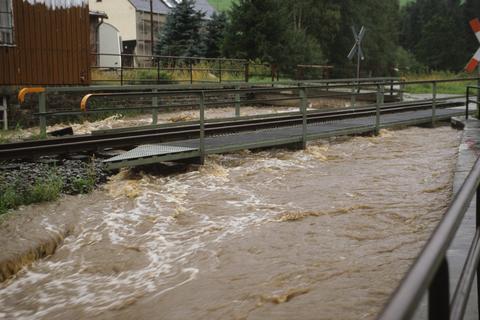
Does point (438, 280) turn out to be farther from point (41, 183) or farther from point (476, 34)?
point (476, 34)

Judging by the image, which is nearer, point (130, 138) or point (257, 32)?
point (130, 138)

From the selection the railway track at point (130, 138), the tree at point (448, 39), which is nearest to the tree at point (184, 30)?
the railway track at point (130, 138)

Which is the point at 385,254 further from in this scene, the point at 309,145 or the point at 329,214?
the point at 309,145

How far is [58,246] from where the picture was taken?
6.12 m

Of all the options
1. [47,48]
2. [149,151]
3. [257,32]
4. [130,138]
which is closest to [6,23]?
[47,48]

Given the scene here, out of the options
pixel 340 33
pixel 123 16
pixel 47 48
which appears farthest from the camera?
pixel 340 33

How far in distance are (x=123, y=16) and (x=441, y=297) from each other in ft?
166

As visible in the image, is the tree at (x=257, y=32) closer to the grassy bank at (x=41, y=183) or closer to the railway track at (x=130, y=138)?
the railway track at (x=130, y=138)

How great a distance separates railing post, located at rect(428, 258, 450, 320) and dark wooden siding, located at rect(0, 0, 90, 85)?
16.3m

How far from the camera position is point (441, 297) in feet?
4.89

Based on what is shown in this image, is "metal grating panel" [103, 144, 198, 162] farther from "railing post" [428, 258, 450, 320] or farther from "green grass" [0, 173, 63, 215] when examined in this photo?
"railing post" [428, 258, 450, 320]

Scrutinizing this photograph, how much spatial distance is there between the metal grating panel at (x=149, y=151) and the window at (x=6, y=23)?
8654 mm

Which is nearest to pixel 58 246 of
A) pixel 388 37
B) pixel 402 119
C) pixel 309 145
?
pixel 309 145

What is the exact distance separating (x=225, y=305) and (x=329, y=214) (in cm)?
274
